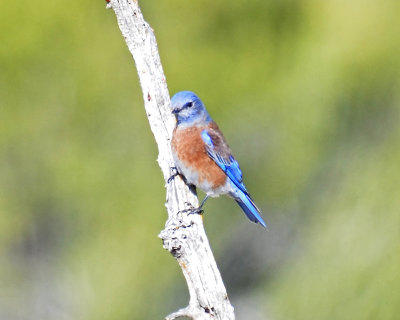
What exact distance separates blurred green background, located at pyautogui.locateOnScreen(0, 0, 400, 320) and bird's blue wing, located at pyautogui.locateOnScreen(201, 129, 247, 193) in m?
0.41

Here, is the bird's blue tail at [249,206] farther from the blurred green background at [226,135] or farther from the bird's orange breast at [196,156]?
the blurred green background at [226,135]

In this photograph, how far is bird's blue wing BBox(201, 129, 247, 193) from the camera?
409 cm

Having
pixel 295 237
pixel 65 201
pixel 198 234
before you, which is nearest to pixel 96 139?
pixel 65 201

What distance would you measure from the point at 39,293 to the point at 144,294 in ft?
1.72

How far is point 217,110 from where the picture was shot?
→ 184 inches

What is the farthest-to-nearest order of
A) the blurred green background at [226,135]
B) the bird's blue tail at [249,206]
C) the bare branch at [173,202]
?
the blurred green background at [226,135] → the bird's blue tail at [249,206] → the bare branch at [173,202]

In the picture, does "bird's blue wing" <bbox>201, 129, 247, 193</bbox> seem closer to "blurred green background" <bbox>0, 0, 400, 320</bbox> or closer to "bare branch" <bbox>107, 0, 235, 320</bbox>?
"bare branch" <bbox>107, 0, 235, 320</bbox>

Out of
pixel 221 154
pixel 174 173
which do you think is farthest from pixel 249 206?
pixel 174 173

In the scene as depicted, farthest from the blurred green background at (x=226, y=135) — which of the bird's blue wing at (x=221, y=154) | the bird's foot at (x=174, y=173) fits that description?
the bird's foot at (x=174, y=173)

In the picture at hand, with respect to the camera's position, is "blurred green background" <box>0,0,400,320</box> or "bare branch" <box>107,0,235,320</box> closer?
"bare branch" <box>107,0,235,320</box>

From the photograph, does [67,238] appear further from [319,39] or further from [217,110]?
[319,39]

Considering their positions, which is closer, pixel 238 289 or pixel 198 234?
pixel 198 234

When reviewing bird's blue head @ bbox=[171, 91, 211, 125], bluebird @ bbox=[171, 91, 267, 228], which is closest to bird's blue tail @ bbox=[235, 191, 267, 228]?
bluebird @ bbox=[171, 91, 267, 228]

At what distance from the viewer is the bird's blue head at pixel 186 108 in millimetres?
3900
